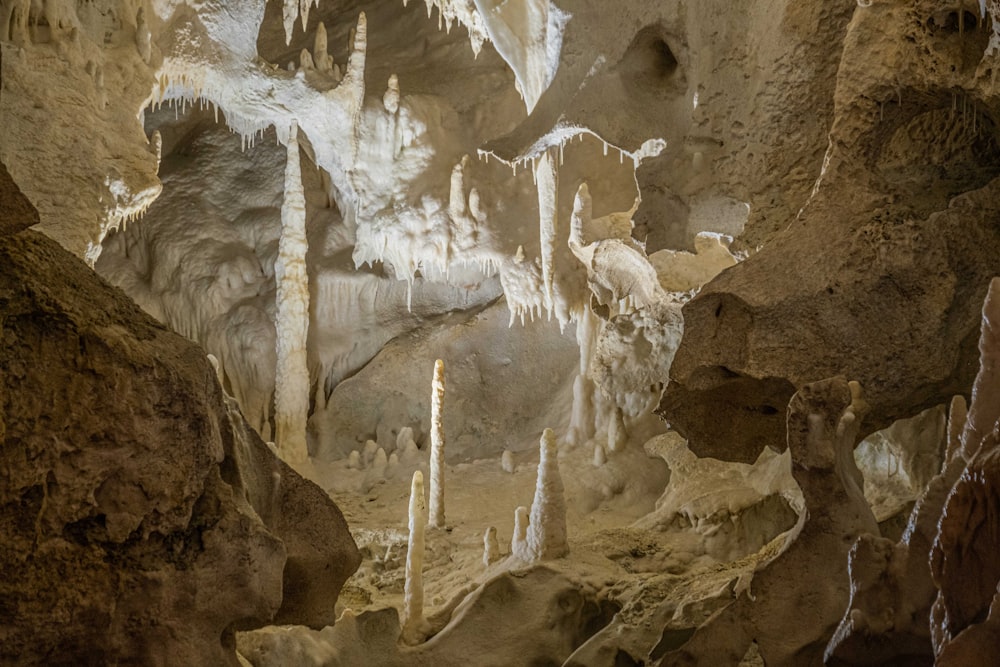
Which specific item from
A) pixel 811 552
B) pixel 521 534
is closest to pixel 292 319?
pixel 521 534

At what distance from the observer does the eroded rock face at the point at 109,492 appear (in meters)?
2.56

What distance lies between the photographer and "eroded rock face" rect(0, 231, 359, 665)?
2.56 meters

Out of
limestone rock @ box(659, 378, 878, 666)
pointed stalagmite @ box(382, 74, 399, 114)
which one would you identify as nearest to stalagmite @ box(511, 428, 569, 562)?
limestone rock @ box(659, 378, 878, 666)

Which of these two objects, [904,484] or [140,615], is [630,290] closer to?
[904,484]

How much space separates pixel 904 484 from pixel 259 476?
4428 mm

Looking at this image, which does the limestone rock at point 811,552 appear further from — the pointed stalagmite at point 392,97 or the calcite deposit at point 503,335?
the pointed stalagmite at point 392,97

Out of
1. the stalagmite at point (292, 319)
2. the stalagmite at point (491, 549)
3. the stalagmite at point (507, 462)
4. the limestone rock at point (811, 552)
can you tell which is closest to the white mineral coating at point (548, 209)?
the stalagmite at point (507, 462)

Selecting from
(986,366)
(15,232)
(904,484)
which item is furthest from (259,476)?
(904,484)

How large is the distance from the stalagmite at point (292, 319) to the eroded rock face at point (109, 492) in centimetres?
816

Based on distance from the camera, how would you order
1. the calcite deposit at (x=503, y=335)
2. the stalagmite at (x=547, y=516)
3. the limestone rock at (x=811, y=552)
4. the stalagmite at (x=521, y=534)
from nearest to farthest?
1. the calcite deposit at (x=503, y=335)
2. the limestone rock at (x=811, y=552)
3. the stalagmite at (x=547, y=516)
4. the stalagmite at (x=521, y=534)

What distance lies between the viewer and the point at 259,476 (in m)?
3.45

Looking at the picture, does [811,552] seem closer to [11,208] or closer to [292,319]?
[11,208]

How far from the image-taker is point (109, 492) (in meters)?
2.70

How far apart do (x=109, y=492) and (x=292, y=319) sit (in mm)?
8550
